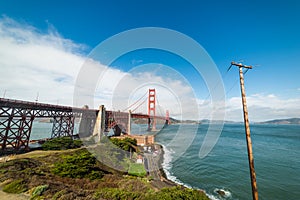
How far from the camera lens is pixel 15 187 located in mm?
6969

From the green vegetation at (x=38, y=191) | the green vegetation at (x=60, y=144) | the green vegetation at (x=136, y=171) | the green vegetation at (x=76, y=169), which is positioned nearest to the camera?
the green vegetation at (x=38, y=191)

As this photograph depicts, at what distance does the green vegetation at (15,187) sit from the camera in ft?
22.2

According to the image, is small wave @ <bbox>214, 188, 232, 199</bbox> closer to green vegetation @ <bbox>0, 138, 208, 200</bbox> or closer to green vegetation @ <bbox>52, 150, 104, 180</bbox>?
green vegetation @ <bbox>0, 138, 208, 200</bbox>

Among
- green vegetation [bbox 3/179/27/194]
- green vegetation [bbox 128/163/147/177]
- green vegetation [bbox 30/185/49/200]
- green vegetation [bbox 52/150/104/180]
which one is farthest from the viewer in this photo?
green vegetation [bbox 128/163/147/177]

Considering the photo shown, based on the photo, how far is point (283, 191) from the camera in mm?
13703

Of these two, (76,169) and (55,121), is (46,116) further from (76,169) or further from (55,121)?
(76,169)

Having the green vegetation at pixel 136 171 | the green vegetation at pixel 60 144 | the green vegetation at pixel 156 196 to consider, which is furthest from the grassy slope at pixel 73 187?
the green vegetation at pixel 60 144

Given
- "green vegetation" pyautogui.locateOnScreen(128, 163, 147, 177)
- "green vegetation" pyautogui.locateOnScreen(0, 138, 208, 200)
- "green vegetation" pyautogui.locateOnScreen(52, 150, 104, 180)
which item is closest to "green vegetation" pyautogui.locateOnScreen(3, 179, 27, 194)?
"green vegetation" pyautogui.locateOnScreen(0, 138, 208, 200)

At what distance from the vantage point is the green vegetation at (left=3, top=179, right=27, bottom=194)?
6766 mm

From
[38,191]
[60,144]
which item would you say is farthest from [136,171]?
[60,144]

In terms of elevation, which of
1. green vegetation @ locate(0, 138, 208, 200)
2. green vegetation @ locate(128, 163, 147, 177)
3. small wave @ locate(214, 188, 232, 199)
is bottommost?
small wave @ locate(214, 188, 232, 199)

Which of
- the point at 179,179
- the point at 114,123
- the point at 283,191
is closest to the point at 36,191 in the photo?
the point at 179,179

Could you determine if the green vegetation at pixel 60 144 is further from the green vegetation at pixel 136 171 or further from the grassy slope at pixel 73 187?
the green vegetation at pixel 136 171

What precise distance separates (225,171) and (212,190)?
658 cm
